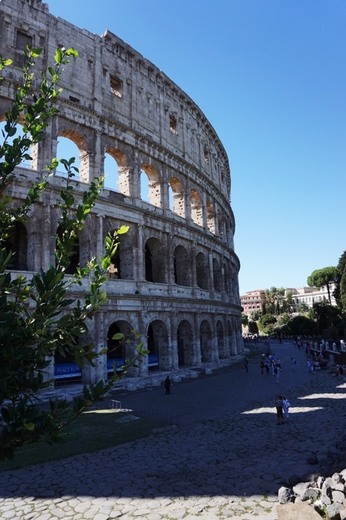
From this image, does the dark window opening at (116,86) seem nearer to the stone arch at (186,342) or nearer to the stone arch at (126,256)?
the stone arch at (126,256)

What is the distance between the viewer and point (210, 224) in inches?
1339

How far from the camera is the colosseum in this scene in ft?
65.5

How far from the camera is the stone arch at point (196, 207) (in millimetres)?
31094

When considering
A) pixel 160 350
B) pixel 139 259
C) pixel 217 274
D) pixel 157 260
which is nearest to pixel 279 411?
pixel 160 350

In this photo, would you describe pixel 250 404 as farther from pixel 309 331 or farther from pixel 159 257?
pixel 309 331

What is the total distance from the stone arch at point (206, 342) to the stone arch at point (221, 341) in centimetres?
218

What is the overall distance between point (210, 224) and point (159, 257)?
10.3 m

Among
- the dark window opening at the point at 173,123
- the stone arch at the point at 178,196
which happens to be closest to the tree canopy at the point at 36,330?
the stone arch at the point at 178,196

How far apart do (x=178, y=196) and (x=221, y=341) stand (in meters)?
13.2

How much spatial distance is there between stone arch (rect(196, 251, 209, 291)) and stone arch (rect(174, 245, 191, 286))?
2332mm

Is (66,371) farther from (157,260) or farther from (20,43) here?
(20,43)

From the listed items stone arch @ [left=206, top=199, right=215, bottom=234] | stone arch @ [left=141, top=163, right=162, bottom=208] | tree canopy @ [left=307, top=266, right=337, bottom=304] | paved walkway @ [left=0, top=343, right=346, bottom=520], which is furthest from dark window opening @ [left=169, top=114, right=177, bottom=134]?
tree canopy @ [left=307, top=266, right=337, bottom=304]

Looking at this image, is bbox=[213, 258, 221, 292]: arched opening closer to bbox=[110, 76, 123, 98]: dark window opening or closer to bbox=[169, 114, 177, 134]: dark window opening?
bbox=[169, 114, 177, 134]: dark window opening

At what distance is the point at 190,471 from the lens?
9047mm
